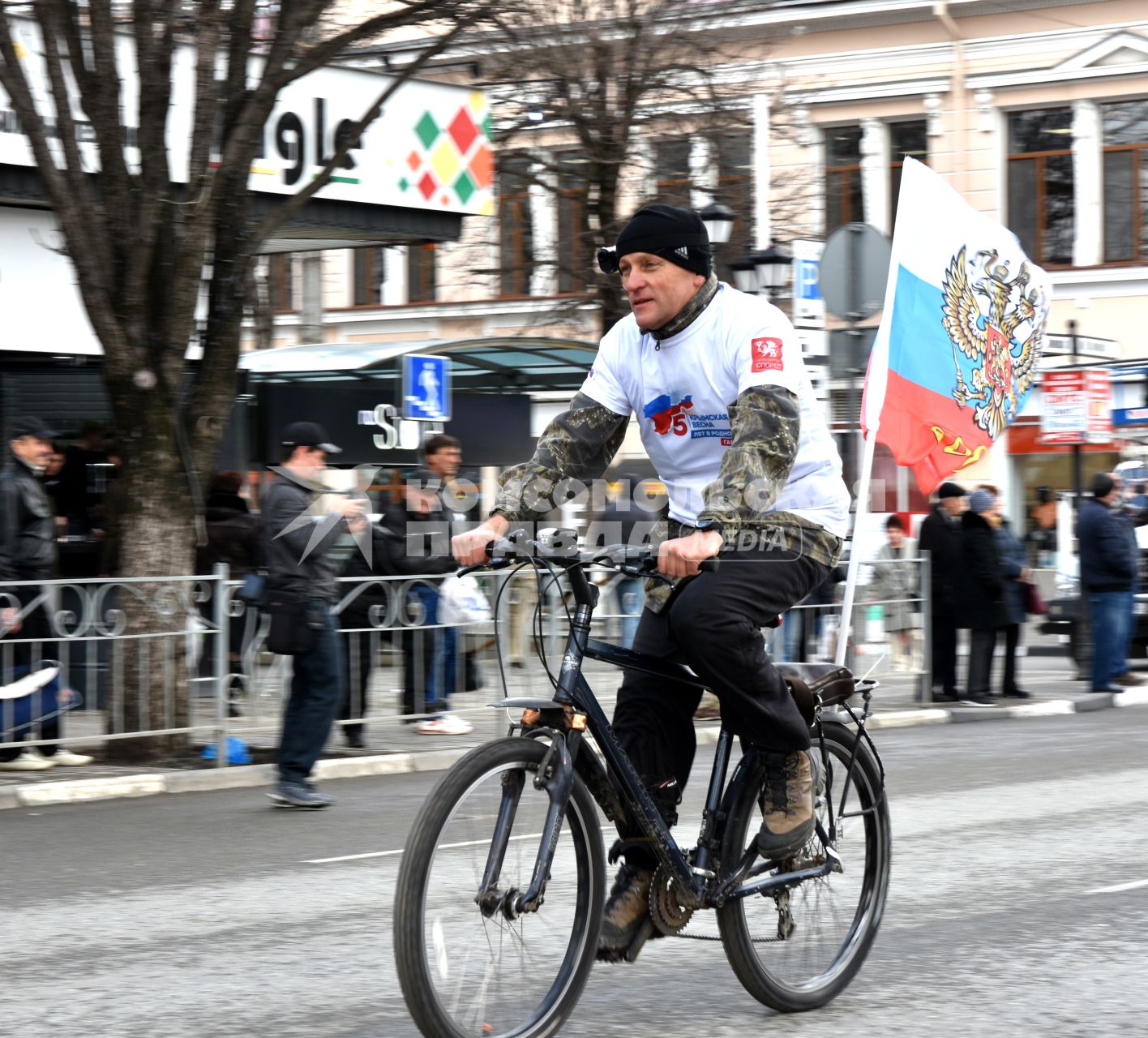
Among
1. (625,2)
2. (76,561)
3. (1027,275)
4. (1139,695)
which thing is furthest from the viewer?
(625,2)

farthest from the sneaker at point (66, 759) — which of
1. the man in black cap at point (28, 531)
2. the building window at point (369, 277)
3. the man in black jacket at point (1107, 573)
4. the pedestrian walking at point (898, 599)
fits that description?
the building window at point (369, 277)

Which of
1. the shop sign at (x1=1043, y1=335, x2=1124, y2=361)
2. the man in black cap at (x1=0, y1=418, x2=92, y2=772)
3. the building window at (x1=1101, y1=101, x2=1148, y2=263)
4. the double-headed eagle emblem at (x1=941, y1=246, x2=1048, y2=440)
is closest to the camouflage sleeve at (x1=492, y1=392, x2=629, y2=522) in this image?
the man in black cap at (x1=0, y1=418, x2=92, y2=772)

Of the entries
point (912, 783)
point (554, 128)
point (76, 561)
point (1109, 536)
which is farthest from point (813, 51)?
point (912, 783)

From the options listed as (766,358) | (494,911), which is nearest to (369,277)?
(766,358)

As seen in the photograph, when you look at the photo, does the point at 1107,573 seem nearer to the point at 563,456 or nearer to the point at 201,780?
the point at 201,780

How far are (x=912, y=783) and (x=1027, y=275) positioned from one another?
12.5 feet

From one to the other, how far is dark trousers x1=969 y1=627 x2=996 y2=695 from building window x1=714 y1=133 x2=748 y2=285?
35.8ft

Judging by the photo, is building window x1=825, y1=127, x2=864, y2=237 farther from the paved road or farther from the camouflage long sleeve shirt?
the camouflage long sleeve shirt

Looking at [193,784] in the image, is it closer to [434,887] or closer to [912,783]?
[912,783]

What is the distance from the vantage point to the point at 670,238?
14.6 feet

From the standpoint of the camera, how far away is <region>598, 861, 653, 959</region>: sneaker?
438 centimetres

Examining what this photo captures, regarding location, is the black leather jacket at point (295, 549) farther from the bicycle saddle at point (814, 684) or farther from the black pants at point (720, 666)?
the black pants at point (720, 666)

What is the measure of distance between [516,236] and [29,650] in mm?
21914

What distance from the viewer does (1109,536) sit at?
629 inches
